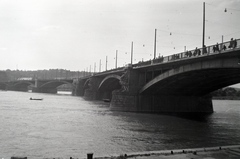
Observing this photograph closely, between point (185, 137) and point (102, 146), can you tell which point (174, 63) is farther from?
point (102, 146)

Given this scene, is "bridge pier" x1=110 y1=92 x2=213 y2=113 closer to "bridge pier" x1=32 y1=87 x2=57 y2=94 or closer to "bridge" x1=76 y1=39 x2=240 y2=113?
"bridge" x1=76 y1=39 x2=240 y2=113

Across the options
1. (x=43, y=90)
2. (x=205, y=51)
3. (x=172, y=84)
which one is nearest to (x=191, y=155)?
(x=205, y=51)

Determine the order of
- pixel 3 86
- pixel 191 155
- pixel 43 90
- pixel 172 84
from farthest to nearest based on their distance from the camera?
pixel 3 86, pixel 43 90, pixel 172 84, pixel 191 155

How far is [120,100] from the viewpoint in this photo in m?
44.6

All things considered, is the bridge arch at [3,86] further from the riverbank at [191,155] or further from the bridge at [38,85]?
the riverbank at [191,155]

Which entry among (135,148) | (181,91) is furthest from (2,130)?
(181,91)

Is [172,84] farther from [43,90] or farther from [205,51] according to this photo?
[43,90]

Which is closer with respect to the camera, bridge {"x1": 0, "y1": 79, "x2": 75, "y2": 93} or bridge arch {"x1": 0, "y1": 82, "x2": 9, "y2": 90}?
bridge {"x1": 0, "y1": 79, "x2": 75, "y2": 93}

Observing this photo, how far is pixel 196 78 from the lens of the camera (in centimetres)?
3531

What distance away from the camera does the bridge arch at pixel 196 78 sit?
2623cm

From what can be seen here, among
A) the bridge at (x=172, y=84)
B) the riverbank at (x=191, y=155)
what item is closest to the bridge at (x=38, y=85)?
the bridge at (x=172, y=84)

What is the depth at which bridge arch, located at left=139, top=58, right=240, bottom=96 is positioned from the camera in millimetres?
26225

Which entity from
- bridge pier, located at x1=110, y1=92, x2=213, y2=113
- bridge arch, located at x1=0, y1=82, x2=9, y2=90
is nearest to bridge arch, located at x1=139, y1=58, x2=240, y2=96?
bridge pier, located at x1=110, y1=92, x2=213, y2=113

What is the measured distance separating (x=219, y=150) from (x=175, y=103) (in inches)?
1306
